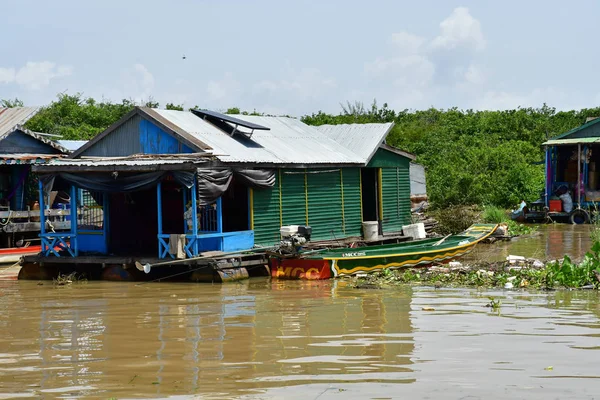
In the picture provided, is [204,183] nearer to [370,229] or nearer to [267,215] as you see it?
[267,215]

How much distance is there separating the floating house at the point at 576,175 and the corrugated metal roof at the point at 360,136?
9608mm

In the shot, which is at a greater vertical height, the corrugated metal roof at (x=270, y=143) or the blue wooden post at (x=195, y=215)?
the corrugated metal roof at (x=270, y=143)

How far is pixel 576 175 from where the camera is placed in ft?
109

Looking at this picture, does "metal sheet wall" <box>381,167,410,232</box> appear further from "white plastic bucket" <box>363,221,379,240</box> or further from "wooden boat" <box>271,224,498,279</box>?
"wooden boat" <box>271,224,498,279</box>

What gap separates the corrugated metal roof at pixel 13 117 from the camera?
82.1ft

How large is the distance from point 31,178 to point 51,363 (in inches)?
641

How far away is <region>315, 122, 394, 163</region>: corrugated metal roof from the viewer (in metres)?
24.0

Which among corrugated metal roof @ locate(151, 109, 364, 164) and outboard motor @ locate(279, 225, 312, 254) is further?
corrugated metal roof @ locate(151, 109, 364, 164)

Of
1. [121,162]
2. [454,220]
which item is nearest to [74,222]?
[121,162]

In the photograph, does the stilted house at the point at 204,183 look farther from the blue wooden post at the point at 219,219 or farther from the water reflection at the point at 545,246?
the water reflection at the point at 545,246

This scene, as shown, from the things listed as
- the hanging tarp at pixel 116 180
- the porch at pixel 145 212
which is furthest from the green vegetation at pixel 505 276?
the hanging tarp at pixel 116 180

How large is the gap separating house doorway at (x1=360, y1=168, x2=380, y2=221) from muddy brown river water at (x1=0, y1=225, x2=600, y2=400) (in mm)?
7832

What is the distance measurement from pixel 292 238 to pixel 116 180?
411cm

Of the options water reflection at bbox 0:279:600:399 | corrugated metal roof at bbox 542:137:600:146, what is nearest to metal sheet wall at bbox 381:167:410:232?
water reflection at bbox 0:279:600:399
